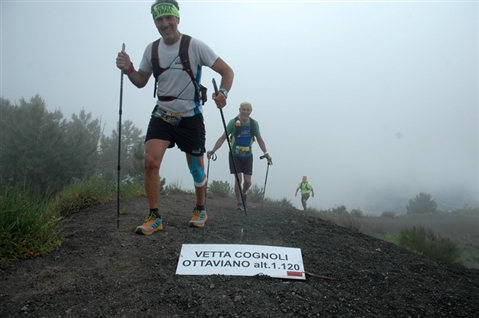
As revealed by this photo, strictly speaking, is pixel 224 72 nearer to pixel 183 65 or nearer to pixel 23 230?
pixel 183 65

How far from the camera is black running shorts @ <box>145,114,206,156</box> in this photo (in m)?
4.09

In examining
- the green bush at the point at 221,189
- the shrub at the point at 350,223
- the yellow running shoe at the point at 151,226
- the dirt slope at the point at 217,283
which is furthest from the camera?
the green bush at the point at 221,189

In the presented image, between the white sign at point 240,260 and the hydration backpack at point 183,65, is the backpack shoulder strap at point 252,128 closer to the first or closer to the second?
the hydration backpack at point 183,65

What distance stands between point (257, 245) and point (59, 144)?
18306 mm

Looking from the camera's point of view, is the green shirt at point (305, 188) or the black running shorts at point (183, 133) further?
the green shirt at point (305, 188)

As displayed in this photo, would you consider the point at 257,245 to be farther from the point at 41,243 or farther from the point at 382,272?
the point at 41,243

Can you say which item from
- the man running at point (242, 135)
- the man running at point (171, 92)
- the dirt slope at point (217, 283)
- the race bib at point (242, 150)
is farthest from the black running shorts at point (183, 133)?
the race bib at point (242, 150)

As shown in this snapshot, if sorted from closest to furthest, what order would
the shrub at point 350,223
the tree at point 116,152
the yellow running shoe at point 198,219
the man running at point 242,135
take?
the yellow running shoe at point 198,219 → the shrub at point 350,223 → the man running at point 242,135 → the tree at point 116,152

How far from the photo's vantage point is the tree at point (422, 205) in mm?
27688

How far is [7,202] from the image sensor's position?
3.46 meters

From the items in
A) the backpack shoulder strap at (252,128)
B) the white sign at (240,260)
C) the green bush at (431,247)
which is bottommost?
the green bush at (431,247)

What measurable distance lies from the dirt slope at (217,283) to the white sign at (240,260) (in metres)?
0.09

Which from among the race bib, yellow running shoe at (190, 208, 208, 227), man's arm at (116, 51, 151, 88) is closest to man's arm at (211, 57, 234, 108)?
man's arm at (116, 51, 151, 88)

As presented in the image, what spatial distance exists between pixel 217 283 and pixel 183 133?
5.92 ft
